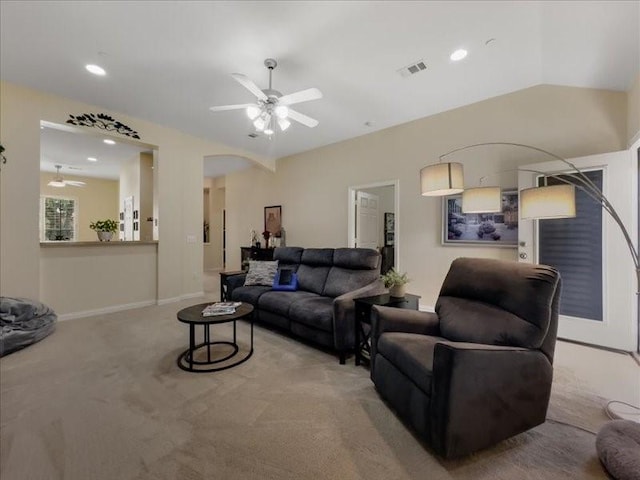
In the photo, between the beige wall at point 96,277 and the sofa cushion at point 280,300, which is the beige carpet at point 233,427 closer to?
the sofa cushion at point 280,300

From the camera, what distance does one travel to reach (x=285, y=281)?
3691 mm

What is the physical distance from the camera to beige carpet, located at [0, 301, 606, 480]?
1406mm

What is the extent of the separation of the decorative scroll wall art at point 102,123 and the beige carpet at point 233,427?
3038mm

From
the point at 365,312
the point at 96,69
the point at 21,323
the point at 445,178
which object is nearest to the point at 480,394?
the point at 365,312

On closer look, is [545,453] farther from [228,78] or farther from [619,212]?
[228,78]

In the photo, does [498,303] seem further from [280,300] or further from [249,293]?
[249,293]

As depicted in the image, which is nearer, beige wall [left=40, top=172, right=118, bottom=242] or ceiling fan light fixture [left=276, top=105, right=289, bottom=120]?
ceiling fan light fixture [left=276, top=105, right=289, bottom=120]

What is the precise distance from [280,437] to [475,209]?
2.44 m

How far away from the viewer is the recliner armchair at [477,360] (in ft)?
4.58

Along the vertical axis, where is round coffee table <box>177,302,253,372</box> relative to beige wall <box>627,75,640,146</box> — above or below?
below

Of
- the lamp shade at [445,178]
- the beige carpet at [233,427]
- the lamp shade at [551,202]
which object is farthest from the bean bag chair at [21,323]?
the lamp shade at [551,202]

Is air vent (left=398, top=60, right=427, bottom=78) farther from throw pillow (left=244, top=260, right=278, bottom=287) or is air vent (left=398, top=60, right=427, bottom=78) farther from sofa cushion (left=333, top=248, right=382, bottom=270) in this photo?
throw pillow (left=244, top=260, right=278, bottom=287)

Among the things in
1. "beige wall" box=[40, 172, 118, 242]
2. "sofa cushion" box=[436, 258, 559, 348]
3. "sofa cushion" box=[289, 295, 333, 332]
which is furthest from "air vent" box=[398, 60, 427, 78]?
"beige wall" box=[40, 172, 118, 242]

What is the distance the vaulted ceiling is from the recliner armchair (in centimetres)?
204
